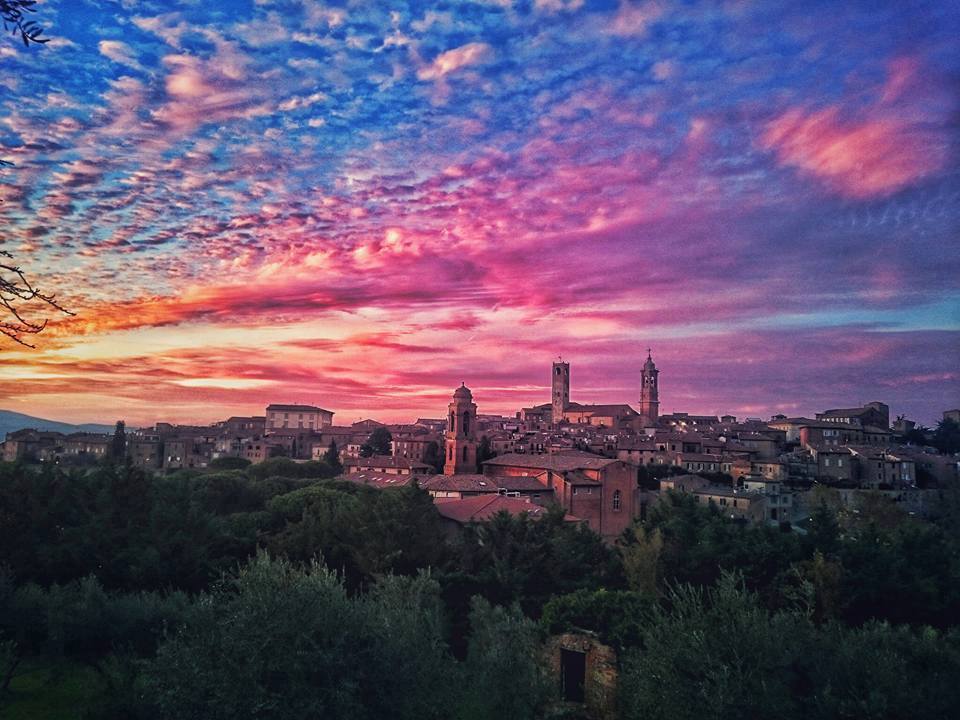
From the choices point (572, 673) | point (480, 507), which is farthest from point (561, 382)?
point (572, 673)

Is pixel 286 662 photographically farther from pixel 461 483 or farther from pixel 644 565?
pixel 461 483

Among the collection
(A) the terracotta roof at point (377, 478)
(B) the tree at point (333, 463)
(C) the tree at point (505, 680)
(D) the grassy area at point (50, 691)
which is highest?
(B) the tree at point (333, 463)

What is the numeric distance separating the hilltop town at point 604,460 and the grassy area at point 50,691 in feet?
55.5

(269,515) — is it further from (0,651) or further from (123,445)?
(123,445)

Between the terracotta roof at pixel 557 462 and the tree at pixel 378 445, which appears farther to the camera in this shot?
the tree at pixel 378 445

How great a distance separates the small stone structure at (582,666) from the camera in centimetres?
2153

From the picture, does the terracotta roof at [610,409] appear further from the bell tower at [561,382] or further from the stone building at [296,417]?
the stone building at [296,417]

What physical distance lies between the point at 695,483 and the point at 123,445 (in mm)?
66189

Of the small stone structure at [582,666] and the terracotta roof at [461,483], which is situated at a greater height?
the terracotta roof at [461,483]

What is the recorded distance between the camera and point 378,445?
91.8 meters

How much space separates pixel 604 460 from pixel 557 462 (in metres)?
3.53

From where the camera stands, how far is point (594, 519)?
52.6 m

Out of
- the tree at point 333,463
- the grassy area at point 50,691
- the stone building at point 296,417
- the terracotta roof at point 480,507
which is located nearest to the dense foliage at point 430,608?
the grassy area at point 50,691

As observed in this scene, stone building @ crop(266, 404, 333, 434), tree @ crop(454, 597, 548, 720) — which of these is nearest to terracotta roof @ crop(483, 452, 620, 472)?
tree @ crop(454, 597, 548, 720)
